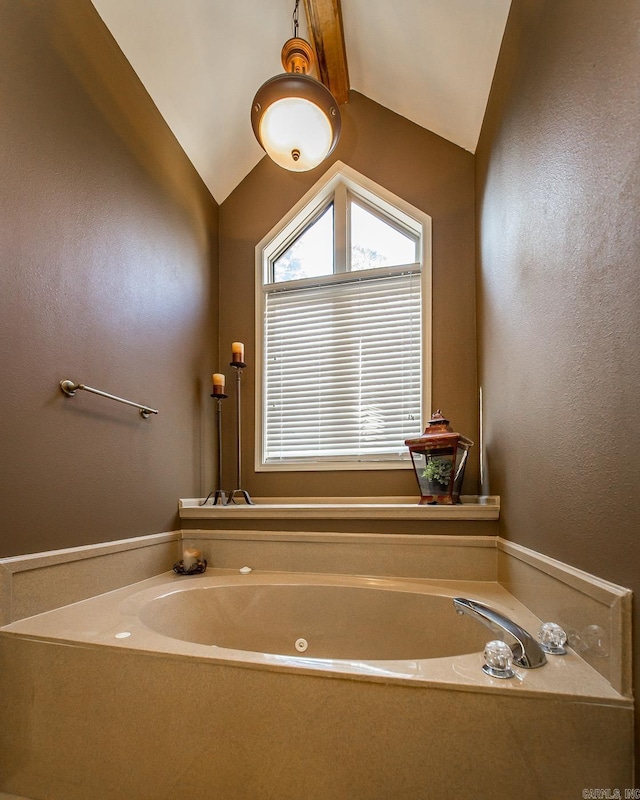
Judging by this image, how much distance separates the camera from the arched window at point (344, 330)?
7.76ft

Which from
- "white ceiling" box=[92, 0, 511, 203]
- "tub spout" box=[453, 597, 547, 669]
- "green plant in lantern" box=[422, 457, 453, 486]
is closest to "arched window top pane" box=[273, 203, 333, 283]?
"white ceiling" box=[92, 0, 511, 203]

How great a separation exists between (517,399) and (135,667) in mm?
1314

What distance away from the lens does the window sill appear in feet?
5.67

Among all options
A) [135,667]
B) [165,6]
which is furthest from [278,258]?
[135,667]

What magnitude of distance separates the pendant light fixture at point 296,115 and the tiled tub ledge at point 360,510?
1491 millimetres

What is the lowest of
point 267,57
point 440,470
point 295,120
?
point 440,470

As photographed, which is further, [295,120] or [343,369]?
[343,369]

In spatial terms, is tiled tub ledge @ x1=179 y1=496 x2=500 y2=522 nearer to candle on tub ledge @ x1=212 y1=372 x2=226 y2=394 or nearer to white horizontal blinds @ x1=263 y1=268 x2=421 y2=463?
white horizontal blinds @ x1=263 y1=268 x2=421 y2=463

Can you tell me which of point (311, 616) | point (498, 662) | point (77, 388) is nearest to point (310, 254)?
point (77, 388)

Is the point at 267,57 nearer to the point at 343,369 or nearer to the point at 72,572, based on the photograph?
the point at 343,369

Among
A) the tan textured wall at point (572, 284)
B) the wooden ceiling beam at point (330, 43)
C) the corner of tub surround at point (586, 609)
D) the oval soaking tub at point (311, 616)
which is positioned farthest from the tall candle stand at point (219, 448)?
the wooden ceiling beam at point (330, 43)

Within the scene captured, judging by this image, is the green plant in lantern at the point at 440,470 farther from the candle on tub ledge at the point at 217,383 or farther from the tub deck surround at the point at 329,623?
the candle on tub ledge at the point at 217,383

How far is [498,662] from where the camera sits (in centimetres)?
90

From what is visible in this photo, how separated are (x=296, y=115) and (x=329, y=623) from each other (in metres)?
1.98
